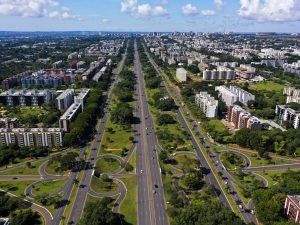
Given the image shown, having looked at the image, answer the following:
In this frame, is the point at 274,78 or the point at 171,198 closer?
the point at 171,198

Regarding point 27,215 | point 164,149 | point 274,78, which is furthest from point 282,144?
point 274,78

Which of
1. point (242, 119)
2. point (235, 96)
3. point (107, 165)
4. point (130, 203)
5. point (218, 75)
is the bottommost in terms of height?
point (130, 203)

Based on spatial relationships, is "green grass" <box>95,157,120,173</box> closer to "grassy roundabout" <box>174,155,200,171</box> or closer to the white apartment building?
"grassy roundabout" <box>174,155,200,171</box>

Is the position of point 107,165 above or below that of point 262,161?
below

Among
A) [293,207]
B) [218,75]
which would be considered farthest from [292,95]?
[293,207]

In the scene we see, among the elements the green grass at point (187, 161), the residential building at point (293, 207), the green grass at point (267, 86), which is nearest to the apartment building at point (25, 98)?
the green grass at point (187, 161)

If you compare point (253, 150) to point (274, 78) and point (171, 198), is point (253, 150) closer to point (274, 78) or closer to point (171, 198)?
point (171, 198)

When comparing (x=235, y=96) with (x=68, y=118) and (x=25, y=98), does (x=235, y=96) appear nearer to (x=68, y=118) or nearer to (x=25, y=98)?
(x=68, y=118)

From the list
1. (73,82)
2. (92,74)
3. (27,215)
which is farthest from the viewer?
(92,74)
